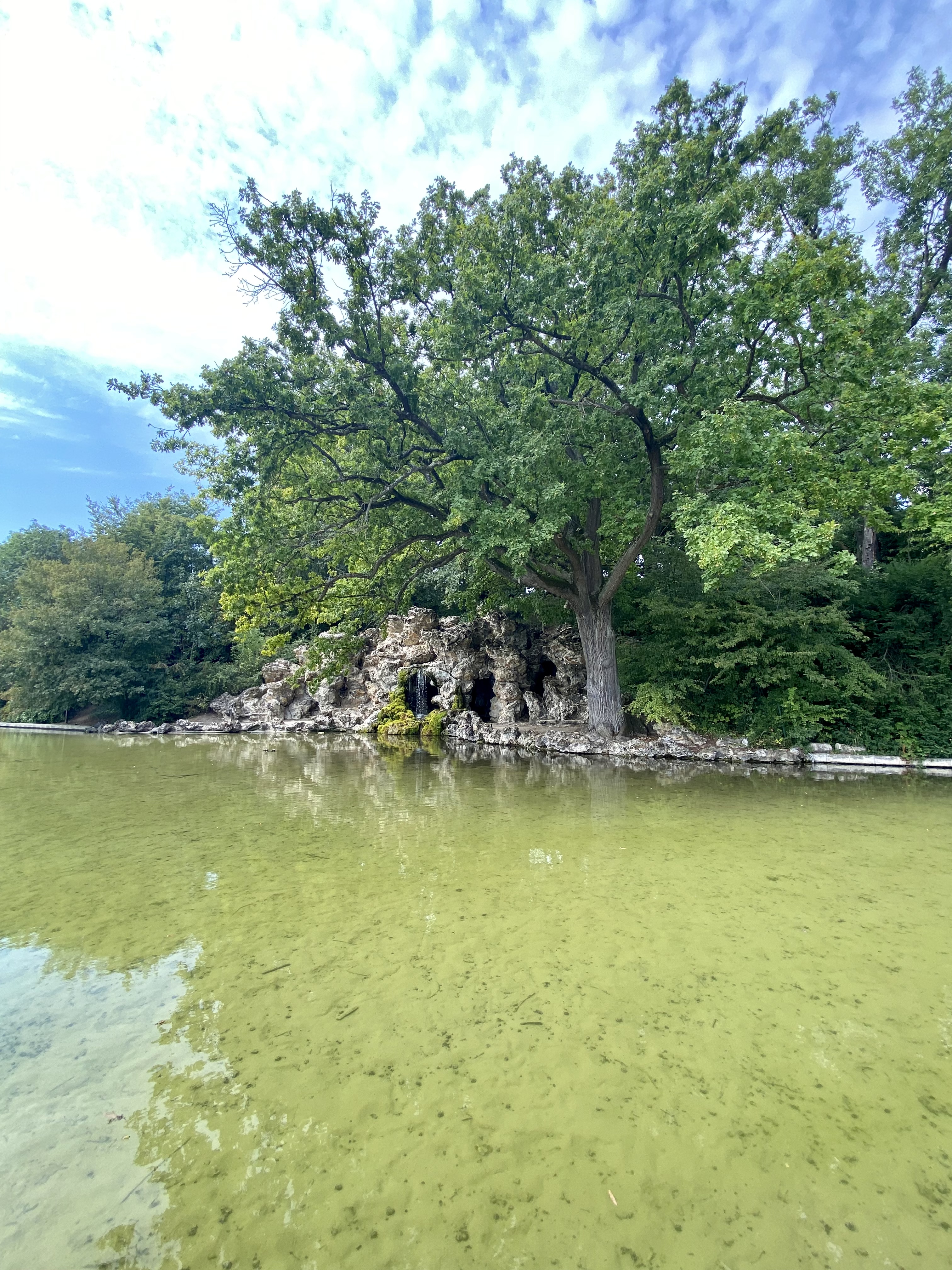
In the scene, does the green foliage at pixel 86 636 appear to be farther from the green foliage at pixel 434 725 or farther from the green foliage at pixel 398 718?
the green foliage at pixel 434 725

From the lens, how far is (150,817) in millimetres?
6715

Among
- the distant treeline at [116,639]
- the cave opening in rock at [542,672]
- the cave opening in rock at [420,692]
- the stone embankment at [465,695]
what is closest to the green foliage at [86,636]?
the distant treeline at [116,639]

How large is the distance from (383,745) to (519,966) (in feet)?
37.2

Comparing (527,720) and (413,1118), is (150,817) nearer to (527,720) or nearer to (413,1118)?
(413,1118)

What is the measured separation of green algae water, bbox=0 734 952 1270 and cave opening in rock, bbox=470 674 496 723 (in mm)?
11263

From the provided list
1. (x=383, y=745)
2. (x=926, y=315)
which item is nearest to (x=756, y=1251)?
(x=383, y=745)

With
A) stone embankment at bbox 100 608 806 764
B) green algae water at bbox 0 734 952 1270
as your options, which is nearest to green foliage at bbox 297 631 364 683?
stone embankment at bbox 100 608 806 764

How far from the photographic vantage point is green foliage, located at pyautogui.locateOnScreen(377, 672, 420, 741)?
16203mm

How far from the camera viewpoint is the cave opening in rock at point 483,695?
1680 centimetres

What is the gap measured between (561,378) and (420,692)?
9.95 metres

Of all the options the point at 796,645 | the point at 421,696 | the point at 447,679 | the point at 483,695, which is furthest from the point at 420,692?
the point at 796,645

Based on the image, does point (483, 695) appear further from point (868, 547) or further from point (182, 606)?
point (182, 606)

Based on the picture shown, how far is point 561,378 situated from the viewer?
1104 cm

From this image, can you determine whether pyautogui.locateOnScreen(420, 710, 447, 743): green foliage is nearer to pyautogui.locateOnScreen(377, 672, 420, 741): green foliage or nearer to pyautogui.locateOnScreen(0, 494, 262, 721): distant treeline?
pyautogui.locateOnScreen(377, 672, 420, 741): green foliage
